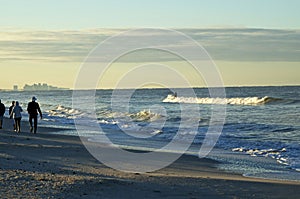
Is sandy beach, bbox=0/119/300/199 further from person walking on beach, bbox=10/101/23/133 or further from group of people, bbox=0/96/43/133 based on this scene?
person walking on beach, bbox=10/101/23/133

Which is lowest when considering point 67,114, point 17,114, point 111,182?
point 111,182

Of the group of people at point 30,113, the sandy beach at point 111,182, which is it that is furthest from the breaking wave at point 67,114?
the sandy beach at point 111,182

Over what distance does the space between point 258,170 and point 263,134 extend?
41.2 ft

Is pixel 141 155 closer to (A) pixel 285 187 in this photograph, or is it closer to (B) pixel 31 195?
(A) pixel 285 187

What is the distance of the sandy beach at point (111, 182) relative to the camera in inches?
403

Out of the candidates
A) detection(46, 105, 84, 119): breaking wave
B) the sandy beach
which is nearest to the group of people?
the sandy beach

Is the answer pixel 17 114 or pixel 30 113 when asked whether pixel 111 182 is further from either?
pixel 17 114

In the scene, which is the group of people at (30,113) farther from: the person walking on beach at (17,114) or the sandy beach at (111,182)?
the sandy beach at (111,182)

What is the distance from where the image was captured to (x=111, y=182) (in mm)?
11367

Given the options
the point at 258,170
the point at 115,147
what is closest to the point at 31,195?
the point at 258,170

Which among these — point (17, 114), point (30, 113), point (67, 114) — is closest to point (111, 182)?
point (30, 113)

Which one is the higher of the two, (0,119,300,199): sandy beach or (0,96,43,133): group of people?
(0,96,43,133): group of people

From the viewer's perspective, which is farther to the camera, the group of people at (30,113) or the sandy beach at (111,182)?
the group of people at (30,113)

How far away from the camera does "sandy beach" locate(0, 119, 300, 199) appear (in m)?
10.2
